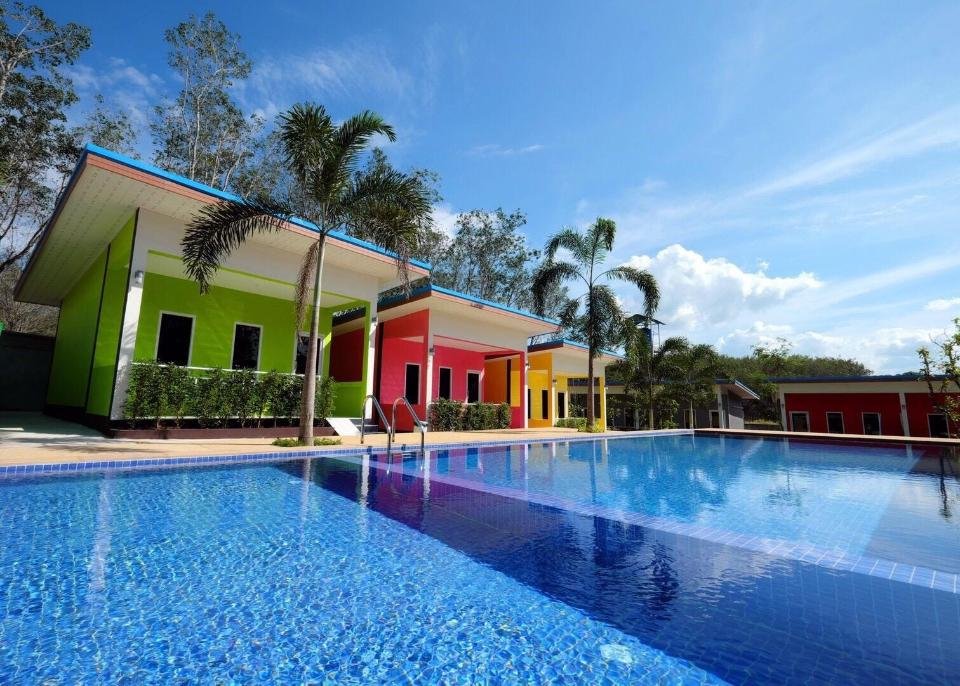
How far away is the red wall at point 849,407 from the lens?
21969mm

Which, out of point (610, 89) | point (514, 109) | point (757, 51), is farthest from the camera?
point (514, 109)

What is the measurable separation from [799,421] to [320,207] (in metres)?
27.2

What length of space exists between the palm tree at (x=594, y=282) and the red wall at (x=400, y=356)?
4.86 meters

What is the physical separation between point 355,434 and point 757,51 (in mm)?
13176

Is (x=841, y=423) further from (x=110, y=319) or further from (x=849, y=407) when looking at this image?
(x=110, y=319)

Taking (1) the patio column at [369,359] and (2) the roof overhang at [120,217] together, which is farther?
(1) the patio column at [369,359]

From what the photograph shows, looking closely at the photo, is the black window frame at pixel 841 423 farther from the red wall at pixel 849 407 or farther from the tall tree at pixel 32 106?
the tall tree at pixel 32 106

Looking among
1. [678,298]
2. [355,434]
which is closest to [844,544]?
[355,434]

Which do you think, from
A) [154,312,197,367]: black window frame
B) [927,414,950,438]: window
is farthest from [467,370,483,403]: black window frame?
[927,414,950,438]: window

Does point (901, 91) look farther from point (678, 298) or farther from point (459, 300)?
point (678, 298)

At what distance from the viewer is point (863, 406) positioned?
74.4 ft

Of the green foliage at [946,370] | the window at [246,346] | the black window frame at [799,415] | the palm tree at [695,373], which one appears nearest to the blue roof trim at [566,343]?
the palm tree at [695,373]

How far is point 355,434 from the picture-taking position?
1235 cm

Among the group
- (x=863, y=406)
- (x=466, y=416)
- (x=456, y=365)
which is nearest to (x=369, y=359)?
(x=466, y=416)
